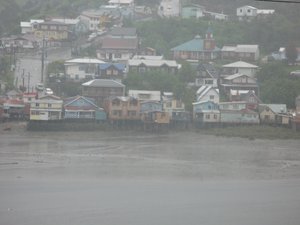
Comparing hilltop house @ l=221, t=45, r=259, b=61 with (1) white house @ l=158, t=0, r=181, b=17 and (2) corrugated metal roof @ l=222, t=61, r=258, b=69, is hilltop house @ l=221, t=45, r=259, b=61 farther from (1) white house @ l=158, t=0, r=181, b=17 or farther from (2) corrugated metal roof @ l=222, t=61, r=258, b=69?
(1) white house @ l=158, t=0, r=181, b=17

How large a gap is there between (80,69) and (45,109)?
4.63 ft

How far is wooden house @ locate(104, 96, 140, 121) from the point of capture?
7023 millimetres

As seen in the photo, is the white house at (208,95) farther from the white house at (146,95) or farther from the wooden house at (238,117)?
the white house at (146,95)

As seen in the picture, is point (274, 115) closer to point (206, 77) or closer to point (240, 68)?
point (206, 77)

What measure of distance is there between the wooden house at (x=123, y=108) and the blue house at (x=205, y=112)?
71cm

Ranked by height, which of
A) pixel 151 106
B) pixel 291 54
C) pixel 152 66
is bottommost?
pixel 151 106

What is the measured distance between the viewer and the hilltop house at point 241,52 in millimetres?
9398

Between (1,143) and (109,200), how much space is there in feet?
8.80

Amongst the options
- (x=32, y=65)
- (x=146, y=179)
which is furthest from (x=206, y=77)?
(x=146, y=179)

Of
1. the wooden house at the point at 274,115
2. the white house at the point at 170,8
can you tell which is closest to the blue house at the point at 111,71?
the wooden house at the point at 274,115

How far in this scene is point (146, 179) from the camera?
435 centimetres

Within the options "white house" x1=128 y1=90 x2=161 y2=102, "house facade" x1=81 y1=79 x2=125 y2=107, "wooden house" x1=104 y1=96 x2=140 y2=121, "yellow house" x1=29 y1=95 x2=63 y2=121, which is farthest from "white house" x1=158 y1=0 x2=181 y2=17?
"yellow house" x1=29 y1=95 x2=63 y2=121

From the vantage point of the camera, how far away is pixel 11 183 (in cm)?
404

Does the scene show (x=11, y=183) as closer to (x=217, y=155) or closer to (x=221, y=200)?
(x=221, y=200)
